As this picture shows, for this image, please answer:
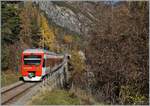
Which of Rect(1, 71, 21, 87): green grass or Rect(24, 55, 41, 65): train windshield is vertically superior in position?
Rect(24, 55, 41, 65): train windshield

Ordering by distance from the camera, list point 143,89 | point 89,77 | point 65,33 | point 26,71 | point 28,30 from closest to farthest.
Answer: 1. point 143,89
2. point 89,77
3. point 26,71
4. point 28,30
5. point 65,33

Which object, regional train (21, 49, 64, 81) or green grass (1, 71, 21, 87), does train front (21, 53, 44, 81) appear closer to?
regional train (21, 49, 64, 81)

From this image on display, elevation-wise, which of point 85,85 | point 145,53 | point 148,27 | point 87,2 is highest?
point 87,2

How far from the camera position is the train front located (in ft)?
93.9

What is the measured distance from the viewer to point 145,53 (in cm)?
1784

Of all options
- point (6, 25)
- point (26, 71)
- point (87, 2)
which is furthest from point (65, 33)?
point (87, 2)

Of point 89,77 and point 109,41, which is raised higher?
point 109,41

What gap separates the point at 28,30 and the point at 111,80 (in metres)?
54.3

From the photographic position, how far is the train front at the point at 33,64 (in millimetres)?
28625

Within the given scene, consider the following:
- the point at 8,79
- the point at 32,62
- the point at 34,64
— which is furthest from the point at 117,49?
the point at 8,79

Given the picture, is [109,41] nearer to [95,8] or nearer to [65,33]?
[95,8]

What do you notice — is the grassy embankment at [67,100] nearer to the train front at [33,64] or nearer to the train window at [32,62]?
the train front at [33,64]

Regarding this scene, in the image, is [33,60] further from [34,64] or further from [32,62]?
[34,64]

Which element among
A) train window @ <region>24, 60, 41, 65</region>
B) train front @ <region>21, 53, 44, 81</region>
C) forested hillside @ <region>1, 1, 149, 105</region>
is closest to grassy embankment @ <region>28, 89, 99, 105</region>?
forested hillside @ <region>1, 1, 149, 105</region>
